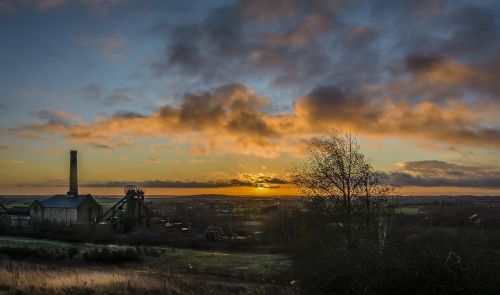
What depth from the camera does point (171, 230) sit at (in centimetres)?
6731

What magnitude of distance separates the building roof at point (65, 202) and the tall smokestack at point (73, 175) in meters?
2.19

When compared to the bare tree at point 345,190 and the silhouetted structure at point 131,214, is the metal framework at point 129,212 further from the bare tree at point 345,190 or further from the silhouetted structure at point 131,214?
the bare tree at point 345,190

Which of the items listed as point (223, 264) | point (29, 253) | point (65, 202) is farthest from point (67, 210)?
point (223, 264)

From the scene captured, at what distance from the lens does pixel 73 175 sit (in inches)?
3044

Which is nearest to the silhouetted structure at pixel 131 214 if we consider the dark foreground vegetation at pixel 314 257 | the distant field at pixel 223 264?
the dark foreground vegetation at pixel 314 257

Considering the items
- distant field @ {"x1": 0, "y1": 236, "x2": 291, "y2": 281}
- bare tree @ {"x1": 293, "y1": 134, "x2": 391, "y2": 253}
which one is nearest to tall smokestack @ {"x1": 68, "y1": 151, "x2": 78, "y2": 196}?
distant field @ {"x1": 0, "y1": 236, "x2": 291, "y2": 281}

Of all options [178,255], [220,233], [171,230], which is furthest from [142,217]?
[178,255]

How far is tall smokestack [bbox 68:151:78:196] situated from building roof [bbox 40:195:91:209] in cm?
219

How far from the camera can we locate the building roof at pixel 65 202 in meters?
69.8

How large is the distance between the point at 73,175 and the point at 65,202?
759 centimetres

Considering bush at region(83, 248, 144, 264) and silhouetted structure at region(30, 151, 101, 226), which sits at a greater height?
silhouetted structure at region(30, 151, 101, 226)

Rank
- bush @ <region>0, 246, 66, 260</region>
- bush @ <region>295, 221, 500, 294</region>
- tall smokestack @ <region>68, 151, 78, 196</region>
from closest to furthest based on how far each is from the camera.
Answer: bush @ <region>295, 221, 500, 294</region>
bush @ <region>0, 246, 66, 260</region>
tall smokestack @ <region>68, 151, 78, 196</region>

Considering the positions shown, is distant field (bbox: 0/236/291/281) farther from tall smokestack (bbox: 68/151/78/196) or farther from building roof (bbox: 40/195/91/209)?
tall smokestack (bbox: 68/151/78/196)

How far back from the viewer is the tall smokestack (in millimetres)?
75338
